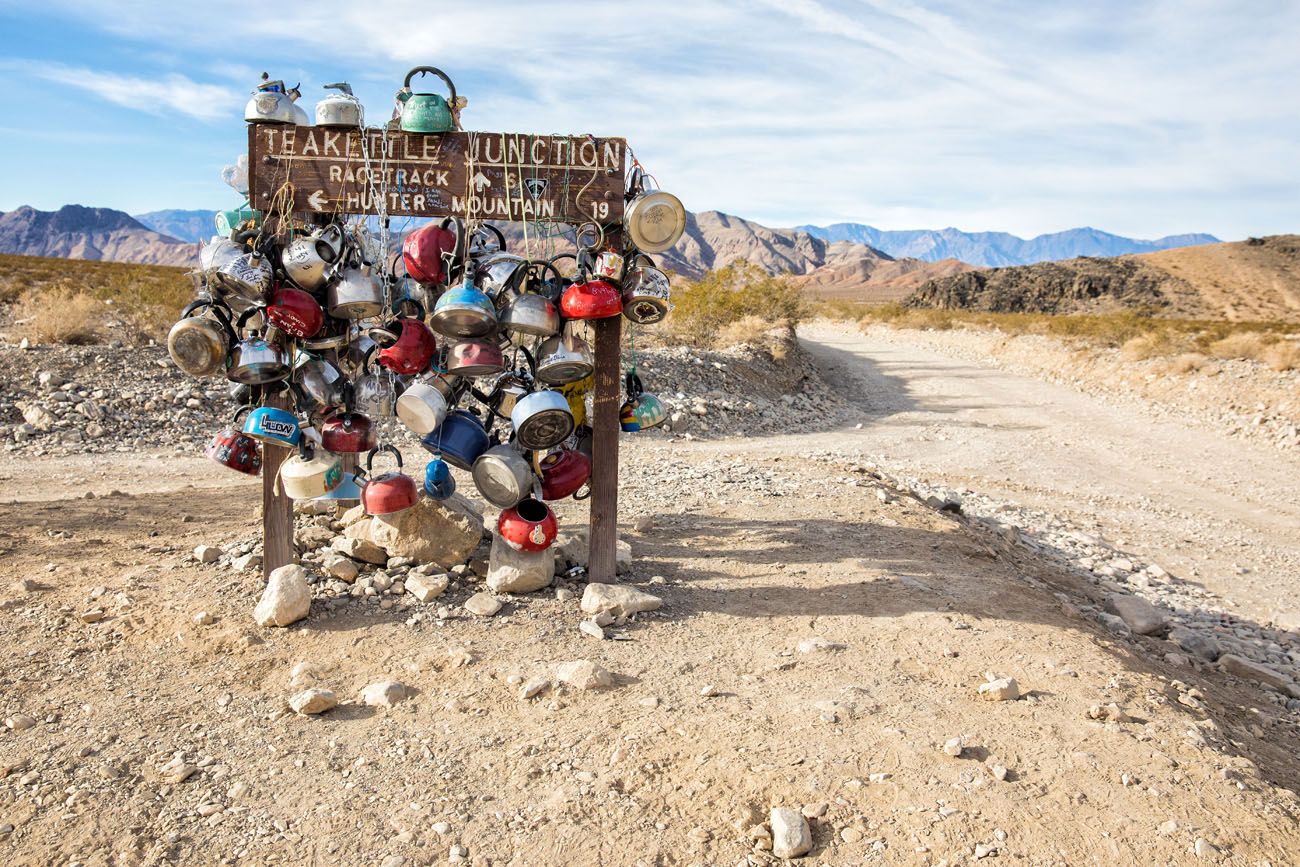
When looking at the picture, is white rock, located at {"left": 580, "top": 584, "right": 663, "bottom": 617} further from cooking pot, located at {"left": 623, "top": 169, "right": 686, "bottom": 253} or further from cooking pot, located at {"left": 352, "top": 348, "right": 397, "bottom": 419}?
cooking pot, located at {"left": 623, "top": 169, "right": 686, "bottom": 253}

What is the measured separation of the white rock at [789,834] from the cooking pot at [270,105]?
4.06 m

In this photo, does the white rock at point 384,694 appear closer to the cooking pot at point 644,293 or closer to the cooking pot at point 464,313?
the cooking pot at point 464,313

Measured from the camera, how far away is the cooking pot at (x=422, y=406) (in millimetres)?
4309

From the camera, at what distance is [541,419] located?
4293 mm

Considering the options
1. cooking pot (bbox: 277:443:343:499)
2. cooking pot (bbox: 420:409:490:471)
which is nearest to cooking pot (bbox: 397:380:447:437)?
cooking pot (bbox: 420:409:490:471)

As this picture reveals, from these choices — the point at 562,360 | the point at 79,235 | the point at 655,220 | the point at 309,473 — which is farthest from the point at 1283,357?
the point at 79,235

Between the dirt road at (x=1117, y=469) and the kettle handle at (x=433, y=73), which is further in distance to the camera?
the dirt road at (x=1117, y=469)

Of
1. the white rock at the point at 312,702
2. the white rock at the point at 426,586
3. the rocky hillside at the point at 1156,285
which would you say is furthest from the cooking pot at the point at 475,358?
the rocky hillside at the point at 1156,285

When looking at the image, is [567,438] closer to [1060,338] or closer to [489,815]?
[489,815]

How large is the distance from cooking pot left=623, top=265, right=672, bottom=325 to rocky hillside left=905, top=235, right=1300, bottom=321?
6501cm

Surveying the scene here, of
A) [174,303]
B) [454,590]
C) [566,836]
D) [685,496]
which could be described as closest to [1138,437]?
[685,496]

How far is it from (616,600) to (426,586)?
1.00 metres

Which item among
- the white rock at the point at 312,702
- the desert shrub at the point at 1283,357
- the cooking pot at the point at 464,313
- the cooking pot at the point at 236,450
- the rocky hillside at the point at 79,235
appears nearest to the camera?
the white rock at the point at 312,702

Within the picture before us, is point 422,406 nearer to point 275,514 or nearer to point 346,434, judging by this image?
point 346,434
